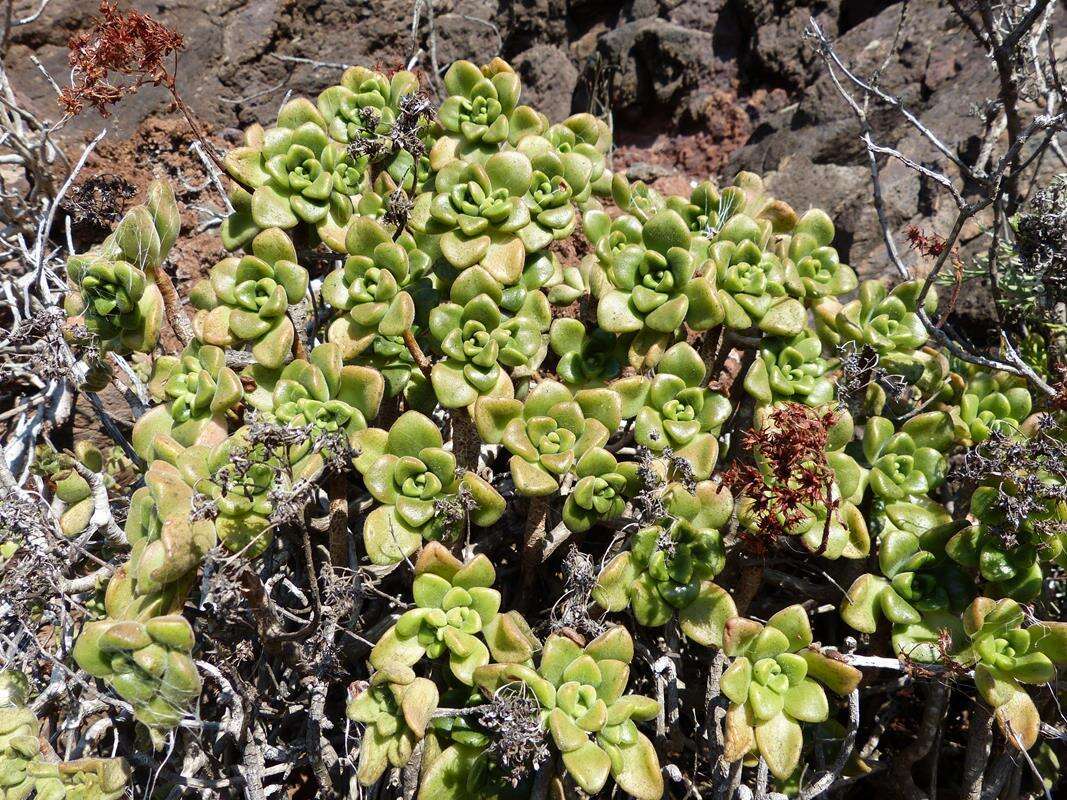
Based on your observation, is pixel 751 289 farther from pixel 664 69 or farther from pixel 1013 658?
pixel 664 69

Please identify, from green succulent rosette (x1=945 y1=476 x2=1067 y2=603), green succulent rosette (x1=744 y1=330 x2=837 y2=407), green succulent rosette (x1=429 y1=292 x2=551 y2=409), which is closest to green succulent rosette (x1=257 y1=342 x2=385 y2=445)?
green succulent rosette (x1=429 y1=292 x2=551 y2=409)

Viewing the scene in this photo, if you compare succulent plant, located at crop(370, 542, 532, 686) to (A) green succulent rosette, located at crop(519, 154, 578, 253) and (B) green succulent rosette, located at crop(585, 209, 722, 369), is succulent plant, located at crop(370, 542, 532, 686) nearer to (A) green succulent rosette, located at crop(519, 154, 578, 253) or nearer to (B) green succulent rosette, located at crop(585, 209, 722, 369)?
(B) green succulent rosette, located at crop(585, 209, 722, 369)

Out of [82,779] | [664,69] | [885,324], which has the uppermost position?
[664,69]

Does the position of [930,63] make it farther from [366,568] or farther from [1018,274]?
[366,568]

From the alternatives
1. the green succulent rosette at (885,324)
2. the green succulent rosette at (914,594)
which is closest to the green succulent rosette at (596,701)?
the green succulent rosette at (914,594)

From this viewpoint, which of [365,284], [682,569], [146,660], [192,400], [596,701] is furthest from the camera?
[365,284]

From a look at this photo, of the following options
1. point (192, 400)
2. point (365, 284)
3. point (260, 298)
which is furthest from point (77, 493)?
point (365, 284)
